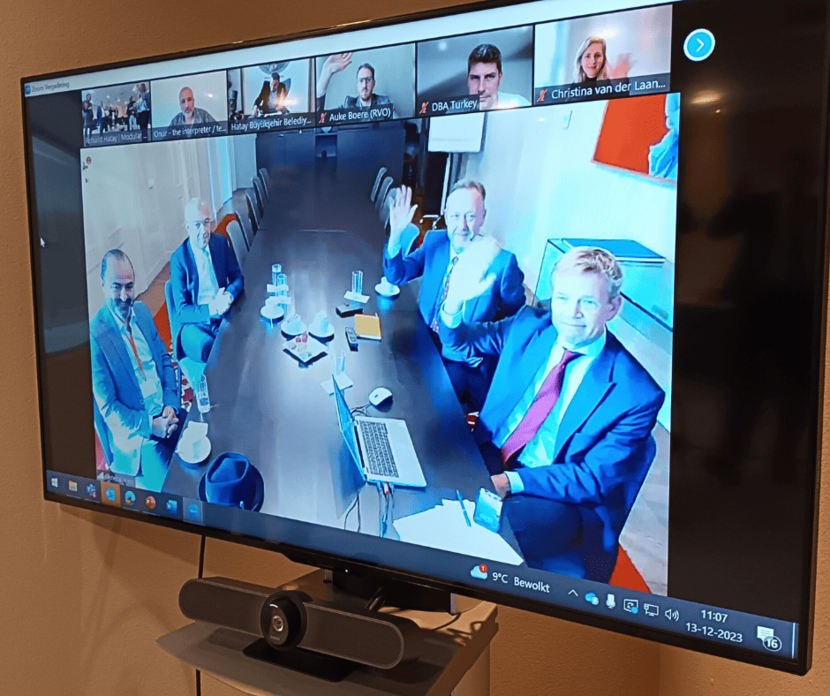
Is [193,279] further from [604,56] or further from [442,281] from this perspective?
[604,56]

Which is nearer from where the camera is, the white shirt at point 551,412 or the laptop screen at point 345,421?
the white shirt at point 551,412

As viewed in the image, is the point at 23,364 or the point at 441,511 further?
the point at 23,364

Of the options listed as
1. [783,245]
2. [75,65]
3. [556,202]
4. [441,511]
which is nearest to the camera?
[783,245]

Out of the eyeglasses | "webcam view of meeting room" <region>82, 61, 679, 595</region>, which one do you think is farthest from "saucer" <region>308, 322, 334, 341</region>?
the eyeglasses

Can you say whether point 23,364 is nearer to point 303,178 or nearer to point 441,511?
point 303,178

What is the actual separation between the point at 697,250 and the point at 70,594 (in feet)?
4.18

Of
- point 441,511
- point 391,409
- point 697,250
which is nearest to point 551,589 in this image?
point 441,511

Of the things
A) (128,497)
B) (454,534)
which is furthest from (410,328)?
(128,497)

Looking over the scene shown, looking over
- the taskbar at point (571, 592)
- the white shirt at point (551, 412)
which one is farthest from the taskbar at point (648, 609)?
the white shirt at point (551, 412)

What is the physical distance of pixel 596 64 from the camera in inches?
28.8

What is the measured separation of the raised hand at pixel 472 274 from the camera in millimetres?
811

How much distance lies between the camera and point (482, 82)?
800 millimetres

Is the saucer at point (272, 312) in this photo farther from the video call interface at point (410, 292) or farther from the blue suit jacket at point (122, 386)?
the blue suit jacket at point (122, 386)

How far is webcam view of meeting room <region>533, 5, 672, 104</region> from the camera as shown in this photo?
0.70m
